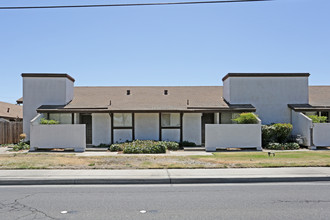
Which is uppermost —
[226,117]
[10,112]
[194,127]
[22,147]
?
[10,112]

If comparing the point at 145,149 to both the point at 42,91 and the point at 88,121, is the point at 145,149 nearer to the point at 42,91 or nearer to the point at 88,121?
the point at 88,121

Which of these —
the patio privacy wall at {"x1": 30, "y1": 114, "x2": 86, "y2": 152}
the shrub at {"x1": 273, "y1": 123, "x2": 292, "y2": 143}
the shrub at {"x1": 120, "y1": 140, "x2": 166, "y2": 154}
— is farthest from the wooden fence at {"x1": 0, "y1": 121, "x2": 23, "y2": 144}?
the shrub at {"x1": 273, "y1": 123, "x2": 292, "y2": 143}

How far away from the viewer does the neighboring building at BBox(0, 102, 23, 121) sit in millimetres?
31403

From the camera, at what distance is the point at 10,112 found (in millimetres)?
33625

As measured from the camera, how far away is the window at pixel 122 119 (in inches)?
880

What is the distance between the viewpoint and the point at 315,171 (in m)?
11.3

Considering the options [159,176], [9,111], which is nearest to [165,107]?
[159,176]

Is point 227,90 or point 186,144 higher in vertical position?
point 227,90

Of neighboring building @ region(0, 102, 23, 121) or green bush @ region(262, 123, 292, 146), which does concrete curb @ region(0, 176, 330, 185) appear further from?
neighboring building @ region(0, 102, 23, 121)

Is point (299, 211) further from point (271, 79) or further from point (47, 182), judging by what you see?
point (271, 79)

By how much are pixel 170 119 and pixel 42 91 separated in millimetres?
9184

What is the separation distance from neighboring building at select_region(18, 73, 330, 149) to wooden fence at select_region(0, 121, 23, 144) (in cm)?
225

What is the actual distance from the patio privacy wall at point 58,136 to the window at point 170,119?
214 inches

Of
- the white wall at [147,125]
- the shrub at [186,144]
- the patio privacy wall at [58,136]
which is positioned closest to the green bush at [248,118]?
the shrub at [186,144]
